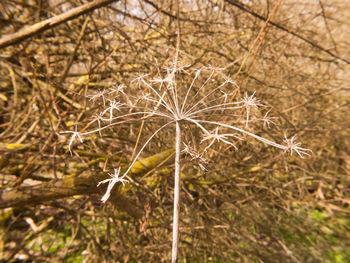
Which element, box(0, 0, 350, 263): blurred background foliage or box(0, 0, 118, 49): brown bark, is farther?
box(0, 0, 350, 263): blurred background foliage

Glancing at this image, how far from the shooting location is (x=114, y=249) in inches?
107

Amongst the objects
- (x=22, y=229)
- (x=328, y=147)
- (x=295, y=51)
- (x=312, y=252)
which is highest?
(x=295, y=51)

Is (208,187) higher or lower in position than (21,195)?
higher

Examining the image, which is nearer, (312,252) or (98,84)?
(98,84)

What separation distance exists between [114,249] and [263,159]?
7.31ft

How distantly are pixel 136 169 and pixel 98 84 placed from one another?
5.26 feet

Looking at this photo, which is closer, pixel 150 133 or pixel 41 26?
pixel 41 26

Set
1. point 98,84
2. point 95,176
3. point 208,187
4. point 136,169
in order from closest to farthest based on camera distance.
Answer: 1. point 95,176
2. point 136,169
3. point 98,84
4. point 208,187

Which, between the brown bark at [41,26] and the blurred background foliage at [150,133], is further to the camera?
the blurred background foliage at [150,133]

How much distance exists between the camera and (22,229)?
3.75 metres

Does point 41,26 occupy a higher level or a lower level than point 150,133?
higher

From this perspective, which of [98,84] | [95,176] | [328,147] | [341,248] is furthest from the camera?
[328,147]

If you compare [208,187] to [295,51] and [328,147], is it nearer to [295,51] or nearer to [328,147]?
[295,51]

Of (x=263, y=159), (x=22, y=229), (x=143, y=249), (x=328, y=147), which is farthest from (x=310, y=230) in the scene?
(x=22, y=229)
